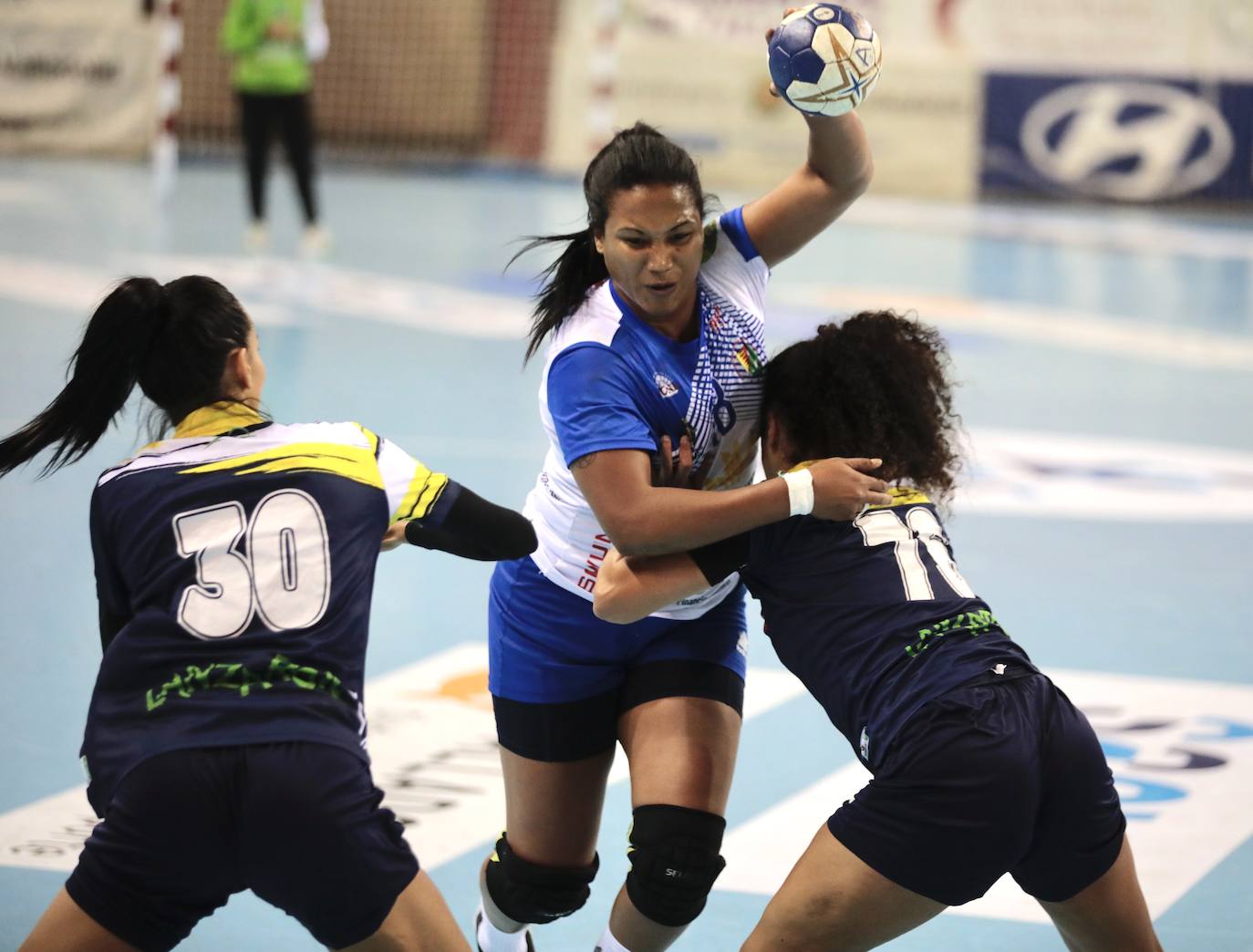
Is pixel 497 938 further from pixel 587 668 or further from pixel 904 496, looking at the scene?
pixel 904 496

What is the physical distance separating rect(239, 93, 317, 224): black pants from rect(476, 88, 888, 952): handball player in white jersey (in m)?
10.4

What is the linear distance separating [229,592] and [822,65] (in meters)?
1.67

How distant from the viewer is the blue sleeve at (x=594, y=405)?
10.6ft

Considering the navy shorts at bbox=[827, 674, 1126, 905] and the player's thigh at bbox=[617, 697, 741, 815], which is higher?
the navy shorts at bbox=[827, 674, 1126, 905]

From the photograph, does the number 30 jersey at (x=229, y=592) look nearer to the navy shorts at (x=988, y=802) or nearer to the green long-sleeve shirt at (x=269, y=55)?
the navy shorts at (x=988, y=802)

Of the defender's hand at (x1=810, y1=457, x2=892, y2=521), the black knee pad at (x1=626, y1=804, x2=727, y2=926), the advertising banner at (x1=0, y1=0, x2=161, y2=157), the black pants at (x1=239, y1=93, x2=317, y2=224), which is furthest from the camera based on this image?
the advertising banner at (x1=0, y1=0, x2=161, y2=157)

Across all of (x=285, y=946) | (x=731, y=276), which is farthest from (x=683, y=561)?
(x=285, y=946)

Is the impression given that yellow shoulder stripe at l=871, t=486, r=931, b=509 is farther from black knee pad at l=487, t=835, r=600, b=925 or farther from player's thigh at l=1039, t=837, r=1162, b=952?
black knee pad at l=487, t=835, r=600, b=925

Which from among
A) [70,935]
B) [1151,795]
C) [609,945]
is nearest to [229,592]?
[70,935]

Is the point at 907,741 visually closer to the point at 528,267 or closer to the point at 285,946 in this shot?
the point at 285,946

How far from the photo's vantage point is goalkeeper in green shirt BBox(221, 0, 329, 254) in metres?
13.8

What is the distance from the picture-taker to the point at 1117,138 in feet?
62.6

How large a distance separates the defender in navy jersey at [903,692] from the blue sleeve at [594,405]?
0.23 metres

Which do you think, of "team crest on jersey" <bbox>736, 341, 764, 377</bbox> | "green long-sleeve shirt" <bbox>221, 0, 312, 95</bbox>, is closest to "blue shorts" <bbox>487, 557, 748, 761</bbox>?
"team crest on jersey" <bbox>736, 341, 764, 377</bbox>
